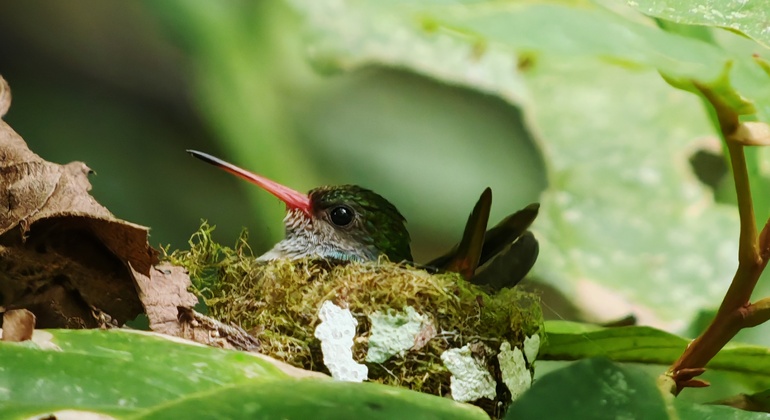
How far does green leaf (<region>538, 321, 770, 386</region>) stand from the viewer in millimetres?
1191

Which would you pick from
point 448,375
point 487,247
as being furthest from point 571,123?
point 448,375

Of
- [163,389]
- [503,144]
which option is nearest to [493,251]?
[503,144]

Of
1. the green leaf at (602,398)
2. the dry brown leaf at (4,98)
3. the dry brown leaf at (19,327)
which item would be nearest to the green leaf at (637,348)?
the green leaf at (602,398)

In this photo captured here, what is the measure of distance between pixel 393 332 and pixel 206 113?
3.40 feet

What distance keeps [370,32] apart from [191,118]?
53 centimetres

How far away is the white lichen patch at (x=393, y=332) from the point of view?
3.18 ft

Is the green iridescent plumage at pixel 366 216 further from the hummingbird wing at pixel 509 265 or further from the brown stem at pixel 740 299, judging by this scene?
the brown stem at pixel 740 299

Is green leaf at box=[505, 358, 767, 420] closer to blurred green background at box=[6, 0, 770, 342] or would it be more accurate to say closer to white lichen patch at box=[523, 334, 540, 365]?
white lichen patch at box=[523, 334, 540, 365]

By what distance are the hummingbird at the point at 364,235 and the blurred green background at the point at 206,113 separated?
1.06ft

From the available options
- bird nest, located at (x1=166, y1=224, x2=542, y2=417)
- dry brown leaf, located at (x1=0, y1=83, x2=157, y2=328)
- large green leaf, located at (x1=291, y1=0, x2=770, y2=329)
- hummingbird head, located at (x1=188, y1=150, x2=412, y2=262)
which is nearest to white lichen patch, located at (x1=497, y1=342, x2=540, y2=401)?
bird nest, located at (x1=166, y1=224, x2=542, y2=417)

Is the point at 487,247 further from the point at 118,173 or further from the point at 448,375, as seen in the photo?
the point at 118,173

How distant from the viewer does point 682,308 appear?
2139 millimetres

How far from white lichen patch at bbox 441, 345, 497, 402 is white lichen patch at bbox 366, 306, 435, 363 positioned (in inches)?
2.1

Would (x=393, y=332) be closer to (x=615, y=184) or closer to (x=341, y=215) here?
(x=341, y=215)
